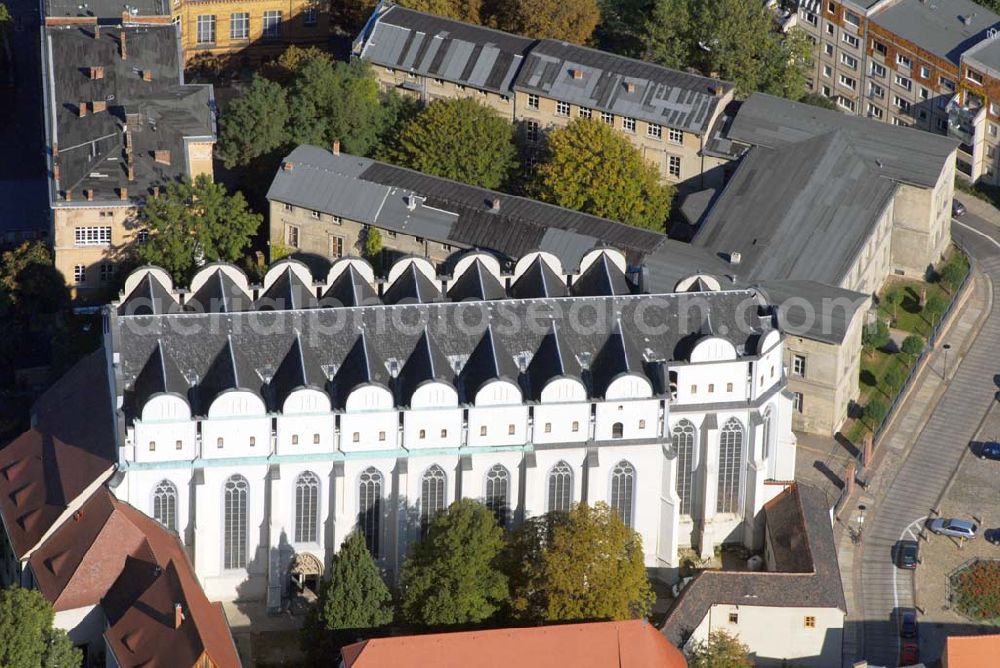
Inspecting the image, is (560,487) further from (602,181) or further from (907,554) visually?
(602,181)

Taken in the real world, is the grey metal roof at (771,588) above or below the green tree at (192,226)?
below

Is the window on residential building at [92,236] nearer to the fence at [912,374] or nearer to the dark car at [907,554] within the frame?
the fence at [912,374]

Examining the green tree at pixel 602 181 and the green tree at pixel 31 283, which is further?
the green tree at pixel 602 181

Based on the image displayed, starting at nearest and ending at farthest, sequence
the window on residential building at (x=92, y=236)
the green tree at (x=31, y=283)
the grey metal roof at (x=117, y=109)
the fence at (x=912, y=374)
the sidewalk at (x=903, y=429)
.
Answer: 1. the sidewalk at (x=903, y=429)
2. the fence at (x=912, y=374)
3. the green tree at (x=31, y=283)
4. the window on residential building at (x=92, y=236)
5. the grey metal roof at (x=117, y=109)

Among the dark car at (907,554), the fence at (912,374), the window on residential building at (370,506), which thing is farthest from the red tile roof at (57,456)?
the dark car at (907,554)

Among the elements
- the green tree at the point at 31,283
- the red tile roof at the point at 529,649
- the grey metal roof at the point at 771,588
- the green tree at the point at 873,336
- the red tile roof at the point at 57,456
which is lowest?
the red tile roof at the point at 529,649

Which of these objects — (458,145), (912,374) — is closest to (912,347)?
(912,374)
